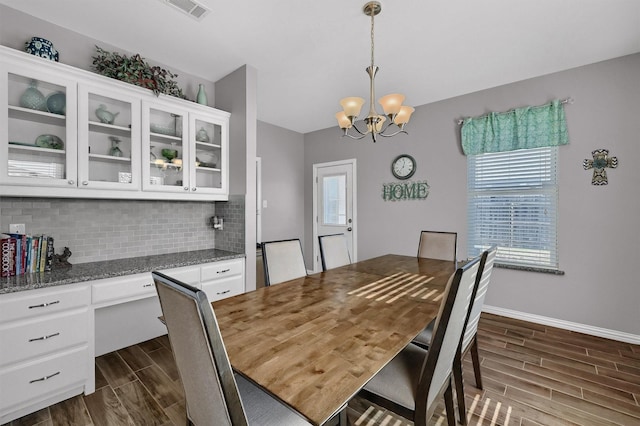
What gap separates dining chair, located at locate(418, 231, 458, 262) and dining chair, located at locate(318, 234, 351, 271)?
887 millimetres

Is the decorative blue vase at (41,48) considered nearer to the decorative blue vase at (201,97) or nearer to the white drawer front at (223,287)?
the decorative blue vase at (201,97)

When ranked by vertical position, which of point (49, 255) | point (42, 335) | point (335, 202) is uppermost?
point (335, 202)

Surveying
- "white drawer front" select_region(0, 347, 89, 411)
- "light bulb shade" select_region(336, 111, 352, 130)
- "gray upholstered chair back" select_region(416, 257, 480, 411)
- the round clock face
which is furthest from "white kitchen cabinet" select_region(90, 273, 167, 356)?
the round clock face

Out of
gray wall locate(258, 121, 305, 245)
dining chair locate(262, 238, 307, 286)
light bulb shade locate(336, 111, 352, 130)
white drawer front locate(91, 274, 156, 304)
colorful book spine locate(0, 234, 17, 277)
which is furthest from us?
gray wall locate(258, 121, 305, 245)

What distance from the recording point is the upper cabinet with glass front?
1.89m

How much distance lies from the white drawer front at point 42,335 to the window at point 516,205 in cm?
380

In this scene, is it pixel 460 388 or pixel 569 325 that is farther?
pixel 569 325

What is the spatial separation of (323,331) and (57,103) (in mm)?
2457

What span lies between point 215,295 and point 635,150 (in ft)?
13.4

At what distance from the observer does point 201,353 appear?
79 centimetres

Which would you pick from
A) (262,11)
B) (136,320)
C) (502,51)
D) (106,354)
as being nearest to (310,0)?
(262,11)

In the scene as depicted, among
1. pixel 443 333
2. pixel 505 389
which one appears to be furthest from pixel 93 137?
pixel 505 389

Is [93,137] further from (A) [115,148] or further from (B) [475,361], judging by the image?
(B) [475,361]

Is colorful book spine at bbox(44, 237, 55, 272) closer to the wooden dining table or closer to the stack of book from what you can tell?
the stack of book
